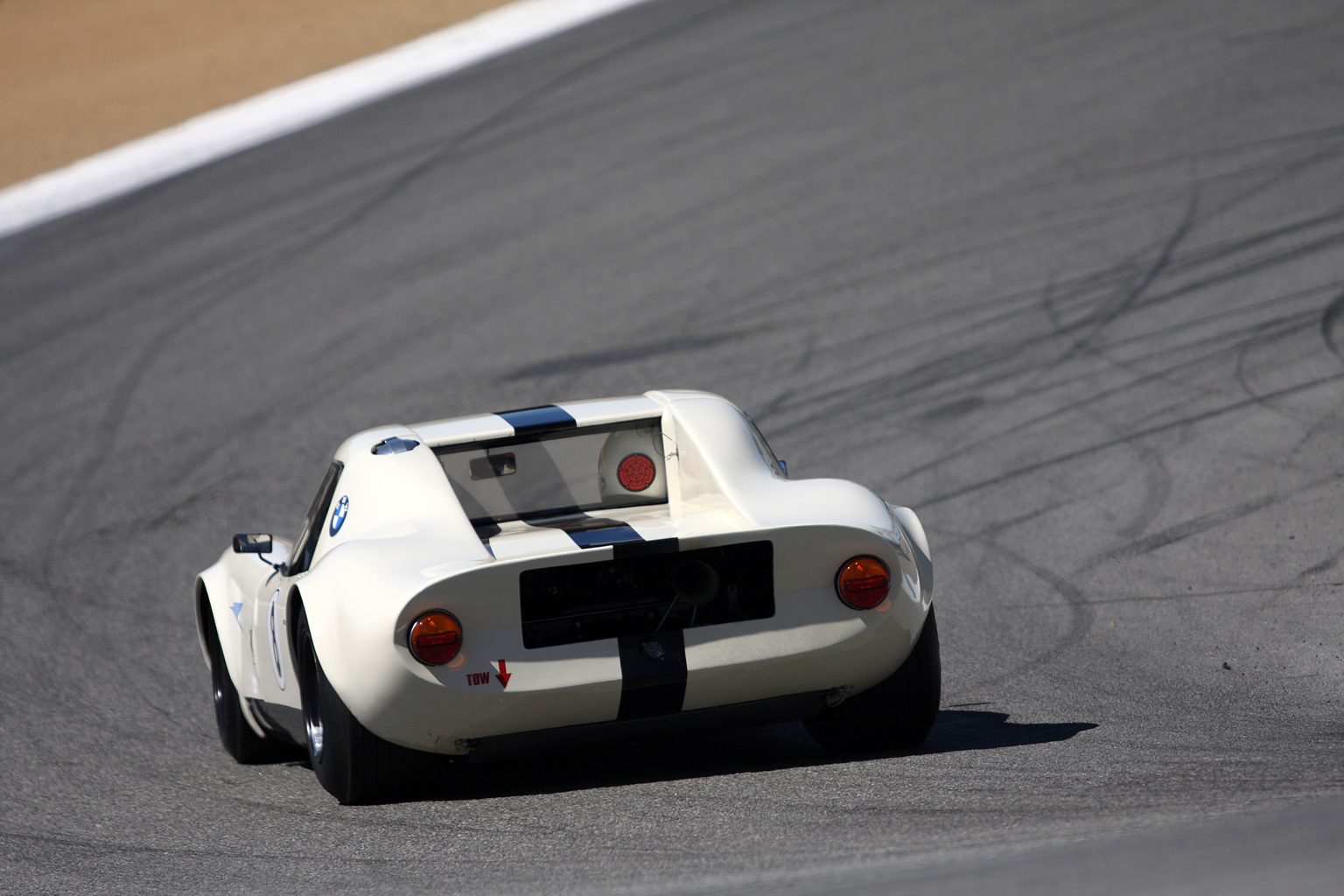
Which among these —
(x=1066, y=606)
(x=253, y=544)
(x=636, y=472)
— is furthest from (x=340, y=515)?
(x=1066, y=606)

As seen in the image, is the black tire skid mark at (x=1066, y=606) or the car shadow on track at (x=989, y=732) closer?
the car shadow on track at (x=989, y=732)

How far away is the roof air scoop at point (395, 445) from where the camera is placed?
17.6 feet

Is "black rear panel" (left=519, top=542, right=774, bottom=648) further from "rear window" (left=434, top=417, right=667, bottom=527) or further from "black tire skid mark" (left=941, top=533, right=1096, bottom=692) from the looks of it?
"black tire skid mark" (left=941, top=533, right=1096, bottom=692)

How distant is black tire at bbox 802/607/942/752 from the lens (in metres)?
4.98

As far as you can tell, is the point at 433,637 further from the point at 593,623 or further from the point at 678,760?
the point at 678,760

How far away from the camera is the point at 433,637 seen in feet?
14.5

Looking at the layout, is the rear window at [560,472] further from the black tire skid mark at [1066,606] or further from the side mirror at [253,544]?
the black tire skid mark at [1066,606]

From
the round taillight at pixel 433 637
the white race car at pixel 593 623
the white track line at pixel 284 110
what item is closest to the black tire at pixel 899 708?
the white race car at pixel 593 623

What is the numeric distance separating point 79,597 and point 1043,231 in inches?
344

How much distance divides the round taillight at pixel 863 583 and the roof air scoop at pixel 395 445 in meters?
1.69

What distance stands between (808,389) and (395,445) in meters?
6.27

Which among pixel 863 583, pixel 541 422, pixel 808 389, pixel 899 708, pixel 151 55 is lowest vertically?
pixel 899 708

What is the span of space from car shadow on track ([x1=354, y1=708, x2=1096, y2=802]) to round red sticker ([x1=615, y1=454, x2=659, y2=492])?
3.27 feet

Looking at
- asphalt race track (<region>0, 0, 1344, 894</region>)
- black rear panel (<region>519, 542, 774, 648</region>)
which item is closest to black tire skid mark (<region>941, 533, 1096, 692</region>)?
asphalt race track (<region>0, 0, 1344, 894</region>)
